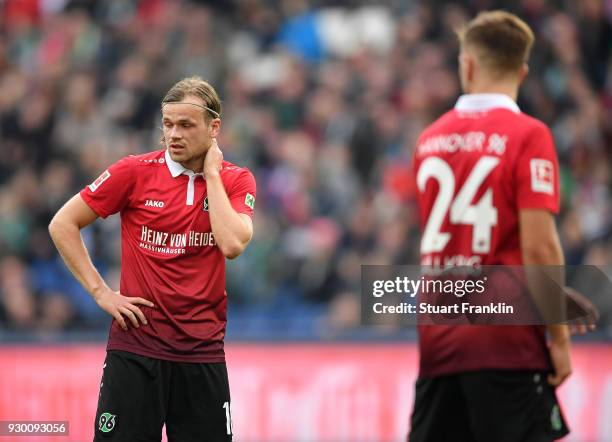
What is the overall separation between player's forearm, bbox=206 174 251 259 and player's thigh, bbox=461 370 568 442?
1.33 metres

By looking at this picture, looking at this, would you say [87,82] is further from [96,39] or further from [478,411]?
[478,411]

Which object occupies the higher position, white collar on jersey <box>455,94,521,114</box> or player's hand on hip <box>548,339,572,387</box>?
white collar on jersey <box>455,94,521,114</box>

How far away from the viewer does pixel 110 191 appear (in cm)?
584

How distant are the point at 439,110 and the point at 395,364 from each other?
4.14 metres

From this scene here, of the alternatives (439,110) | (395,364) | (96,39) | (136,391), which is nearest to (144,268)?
(136,391)

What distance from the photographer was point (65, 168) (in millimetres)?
12680

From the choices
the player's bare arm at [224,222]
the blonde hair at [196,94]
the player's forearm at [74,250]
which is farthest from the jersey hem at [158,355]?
the blonde hair at [196,94]

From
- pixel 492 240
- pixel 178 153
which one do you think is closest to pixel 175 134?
pixel 178 153

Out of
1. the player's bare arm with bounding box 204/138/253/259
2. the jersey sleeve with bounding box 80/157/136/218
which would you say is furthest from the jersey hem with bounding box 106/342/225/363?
the jersey sleeve with bounding box 80/157/136/218

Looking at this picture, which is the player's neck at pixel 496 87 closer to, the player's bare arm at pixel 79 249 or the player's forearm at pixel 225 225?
the player's forearm at pixel 225 225

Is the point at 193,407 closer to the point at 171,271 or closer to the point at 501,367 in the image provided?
the point at 171,271

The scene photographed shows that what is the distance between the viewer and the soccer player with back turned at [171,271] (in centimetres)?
565

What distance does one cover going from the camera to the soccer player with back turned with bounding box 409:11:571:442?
4875 millimetres

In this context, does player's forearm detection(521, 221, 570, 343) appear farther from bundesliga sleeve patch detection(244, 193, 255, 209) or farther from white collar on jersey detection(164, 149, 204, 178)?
white collar on jersey detection(164, 149, 204, 178)
